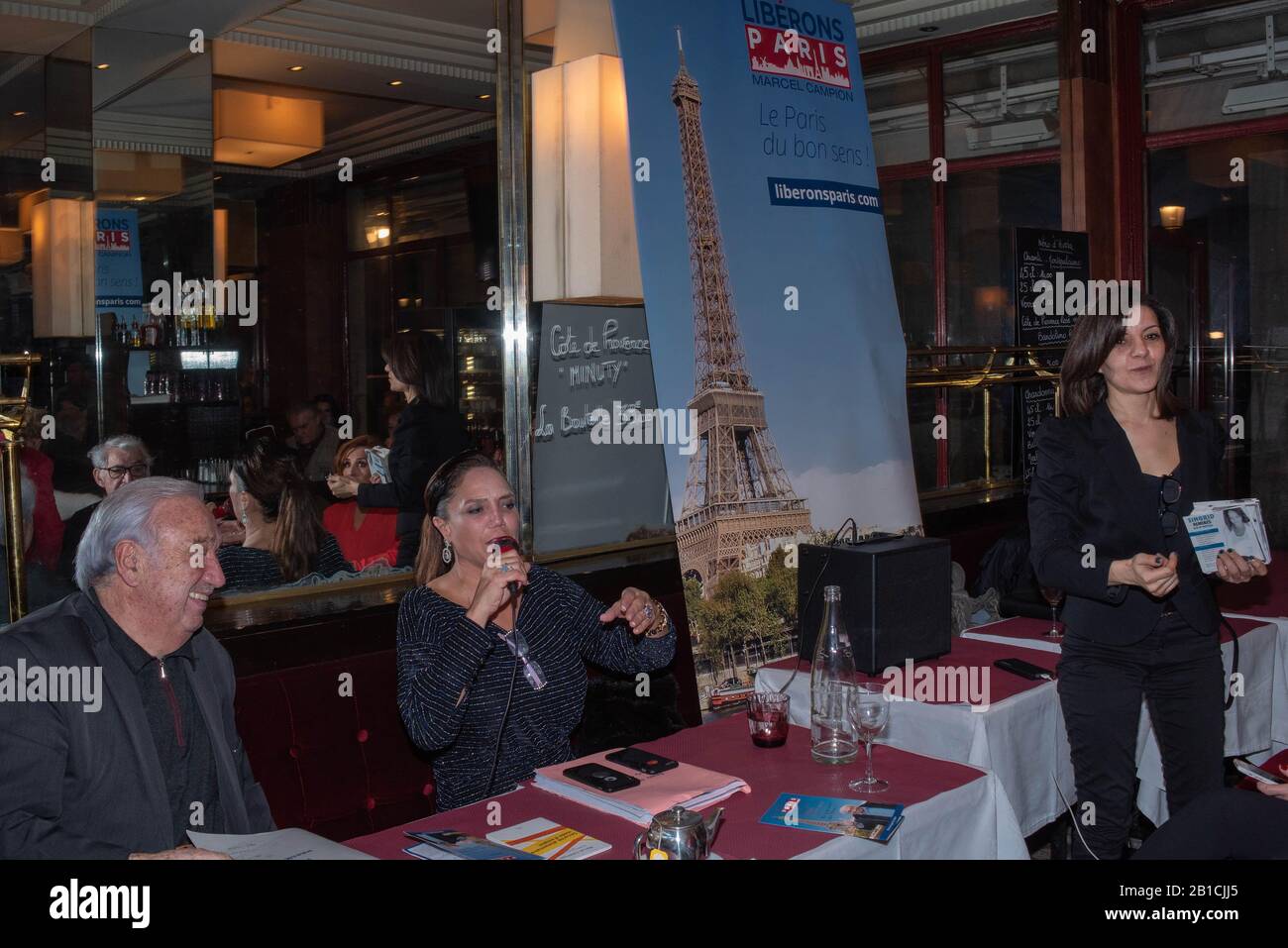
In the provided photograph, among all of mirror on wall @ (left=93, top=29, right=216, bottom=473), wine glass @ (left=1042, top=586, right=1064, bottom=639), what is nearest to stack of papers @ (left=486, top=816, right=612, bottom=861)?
wine glass @ (left=1042, top=586, right=1064, bottom=639)

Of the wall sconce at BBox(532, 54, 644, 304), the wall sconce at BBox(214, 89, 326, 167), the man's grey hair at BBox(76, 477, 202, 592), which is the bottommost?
the man's grey hair at BBox(76, 477, 202, 592)

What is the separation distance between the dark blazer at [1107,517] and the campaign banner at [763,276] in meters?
0.93

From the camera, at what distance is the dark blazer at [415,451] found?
4.44 metres

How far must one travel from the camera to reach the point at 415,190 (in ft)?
25.7

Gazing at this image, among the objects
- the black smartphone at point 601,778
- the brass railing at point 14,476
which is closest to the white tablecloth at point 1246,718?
the black smartphone at point 601,778

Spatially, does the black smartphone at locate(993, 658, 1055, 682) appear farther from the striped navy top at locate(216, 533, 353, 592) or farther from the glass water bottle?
the striped navy top at locate(216, 533, 353, 592)

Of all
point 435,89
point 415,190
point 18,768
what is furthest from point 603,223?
point 415,190

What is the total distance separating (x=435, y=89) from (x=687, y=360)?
4657 millimetres

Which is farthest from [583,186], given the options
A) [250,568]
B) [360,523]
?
[250,568]

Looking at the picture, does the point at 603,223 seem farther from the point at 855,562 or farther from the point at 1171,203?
the point at 1171,203

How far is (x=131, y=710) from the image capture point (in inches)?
75.6

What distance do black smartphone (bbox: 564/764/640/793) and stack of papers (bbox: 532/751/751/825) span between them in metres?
0.01

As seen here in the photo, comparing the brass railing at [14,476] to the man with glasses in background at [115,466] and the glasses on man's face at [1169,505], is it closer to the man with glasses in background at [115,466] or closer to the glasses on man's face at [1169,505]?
the man with glasses in background at [115,466]

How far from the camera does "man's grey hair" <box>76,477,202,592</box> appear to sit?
2006mm
